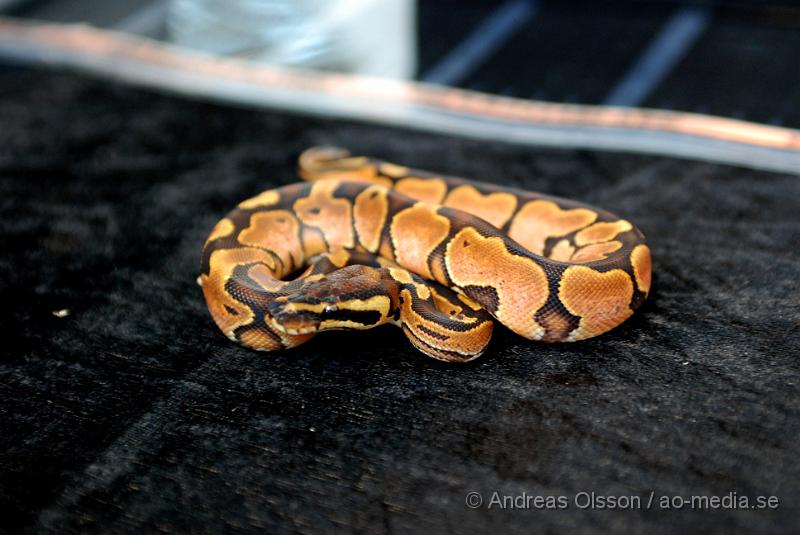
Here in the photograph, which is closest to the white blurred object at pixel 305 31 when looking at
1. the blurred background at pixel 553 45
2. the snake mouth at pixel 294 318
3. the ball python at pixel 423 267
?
the blurred background at pixel 553 45

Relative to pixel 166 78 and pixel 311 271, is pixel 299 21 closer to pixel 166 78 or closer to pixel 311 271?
pixel 166 78

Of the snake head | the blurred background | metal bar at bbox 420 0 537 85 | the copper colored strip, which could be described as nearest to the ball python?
the snake head

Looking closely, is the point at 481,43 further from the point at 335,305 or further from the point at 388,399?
the point at 388,399

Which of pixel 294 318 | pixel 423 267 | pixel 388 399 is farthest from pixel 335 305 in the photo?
pixel 423 267

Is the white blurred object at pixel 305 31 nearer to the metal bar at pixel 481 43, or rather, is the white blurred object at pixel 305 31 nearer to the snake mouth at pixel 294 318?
A: the metal bar at pixel 481 43

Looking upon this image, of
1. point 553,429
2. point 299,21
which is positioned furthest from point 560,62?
point 553,429

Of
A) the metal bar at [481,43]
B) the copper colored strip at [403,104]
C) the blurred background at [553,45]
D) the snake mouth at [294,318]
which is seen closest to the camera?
the snake mouth at [294,318]

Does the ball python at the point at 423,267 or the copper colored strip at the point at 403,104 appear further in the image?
the copper colored strip at the point at 403,104

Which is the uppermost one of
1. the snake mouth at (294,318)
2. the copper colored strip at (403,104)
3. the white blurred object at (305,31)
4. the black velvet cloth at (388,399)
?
the white blurred object at (305,31)

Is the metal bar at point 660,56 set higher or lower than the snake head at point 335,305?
higher
